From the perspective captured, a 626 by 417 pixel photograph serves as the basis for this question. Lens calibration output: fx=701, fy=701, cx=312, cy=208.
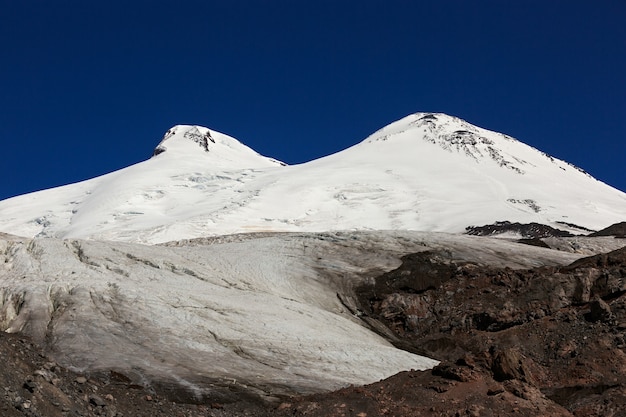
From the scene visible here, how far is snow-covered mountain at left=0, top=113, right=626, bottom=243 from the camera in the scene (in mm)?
80438

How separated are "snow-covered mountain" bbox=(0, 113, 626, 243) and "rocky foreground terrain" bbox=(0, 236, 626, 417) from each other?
151ft

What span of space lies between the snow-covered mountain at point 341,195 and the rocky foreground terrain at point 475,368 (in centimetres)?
4611

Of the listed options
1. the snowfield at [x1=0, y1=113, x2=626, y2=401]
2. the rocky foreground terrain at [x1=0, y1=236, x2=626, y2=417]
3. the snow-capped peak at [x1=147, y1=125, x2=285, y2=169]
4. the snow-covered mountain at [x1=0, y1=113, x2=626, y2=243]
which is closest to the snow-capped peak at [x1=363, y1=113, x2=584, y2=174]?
the snow-covered mountain at [x1=0, y1=113, x2=626, y2=243]

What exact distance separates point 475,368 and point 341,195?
77089 mm

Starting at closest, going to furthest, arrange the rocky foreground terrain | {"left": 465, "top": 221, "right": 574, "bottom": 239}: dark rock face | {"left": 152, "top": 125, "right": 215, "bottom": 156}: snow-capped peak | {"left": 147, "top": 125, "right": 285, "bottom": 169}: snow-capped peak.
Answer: the rocky foreground terrain, {"left": 465, "top": 221, "right": 574, "bottom": 239}: dark rock face, {"left": 147, "top": 125, "right": 285, "bottom": 169}: snow-capped peak, {"left": 152, "top": 125, "right": 215, "bottom": 156}: snow-capped peak

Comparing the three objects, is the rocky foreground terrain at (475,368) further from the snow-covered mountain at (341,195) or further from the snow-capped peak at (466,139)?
the snow-capped peak at (466,139)

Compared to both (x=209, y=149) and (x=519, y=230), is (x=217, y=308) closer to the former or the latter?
(x=519, y=230)

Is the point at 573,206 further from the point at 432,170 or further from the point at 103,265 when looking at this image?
the point at 103,265

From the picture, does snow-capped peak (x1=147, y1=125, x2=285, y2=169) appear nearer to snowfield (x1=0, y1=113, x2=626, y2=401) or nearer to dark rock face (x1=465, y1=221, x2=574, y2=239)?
snowfield (x1=0, y1=113, x2=626, y2=401)

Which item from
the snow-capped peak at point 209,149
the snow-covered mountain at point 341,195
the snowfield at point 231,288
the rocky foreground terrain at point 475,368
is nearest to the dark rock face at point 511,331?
the rocky foreground terrain at point 475,368

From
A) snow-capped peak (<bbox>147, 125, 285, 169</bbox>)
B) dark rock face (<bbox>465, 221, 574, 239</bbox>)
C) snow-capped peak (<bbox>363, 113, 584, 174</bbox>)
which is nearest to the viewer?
dark rock face (<bbox>465, 221, 574, 239</bbox>)

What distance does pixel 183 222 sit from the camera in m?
76.9

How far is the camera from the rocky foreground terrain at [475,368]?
1286 centimetres

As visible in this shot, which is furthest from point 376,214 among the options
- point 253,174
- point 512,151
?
point 512,151
